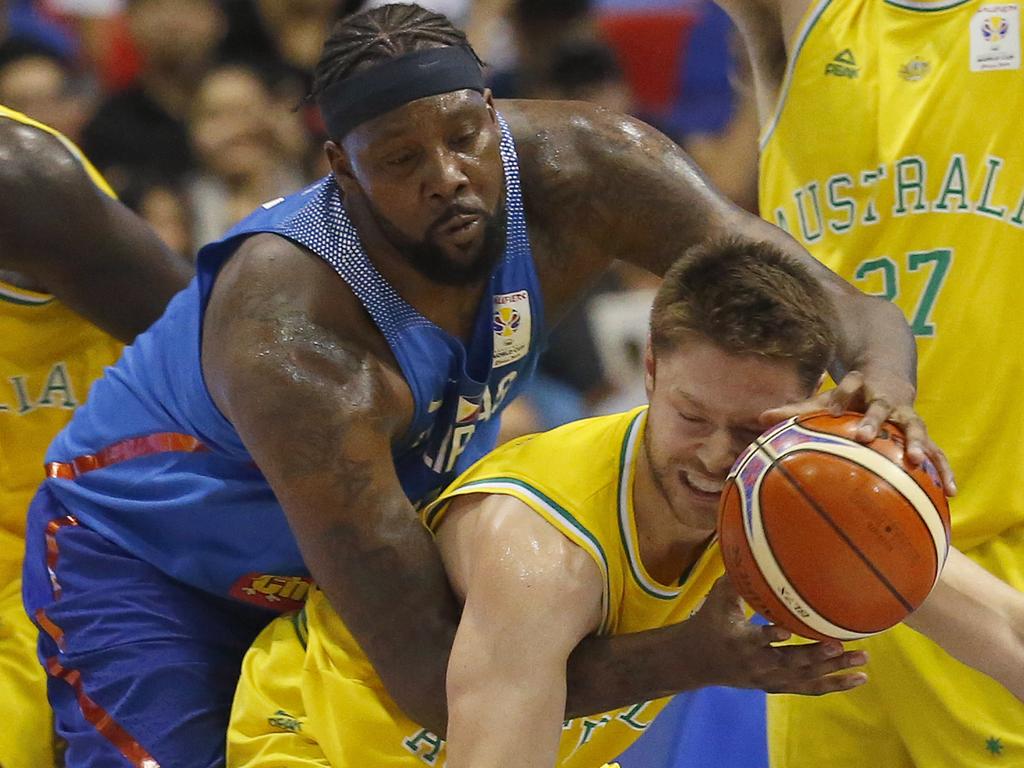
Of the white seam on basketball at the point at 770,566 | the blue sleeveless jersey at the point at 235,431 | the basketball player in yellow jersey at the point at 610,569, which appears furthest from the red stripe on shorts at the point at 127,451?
the white seam on basketball at the point at 770,566

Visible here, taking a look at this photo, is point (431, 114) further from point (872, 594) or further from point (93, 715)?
point (93, 715)

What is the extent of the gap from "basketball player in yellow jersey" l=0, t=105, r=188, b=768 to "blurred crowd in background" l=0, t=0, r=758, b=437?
2.42 metres

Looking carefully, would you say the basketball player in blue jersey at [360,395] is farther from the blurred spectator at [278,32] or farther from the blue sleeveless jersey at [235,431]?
the blurred spectator at [278,32]

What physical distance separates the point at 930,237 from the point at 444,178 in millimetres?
1267

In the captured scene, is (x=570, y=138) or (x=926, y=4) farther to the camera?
(x=926, y=4)

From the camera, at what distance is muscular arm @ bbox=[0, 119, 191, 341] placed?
3.47 metres

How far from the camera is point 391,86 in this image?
2.92 meters

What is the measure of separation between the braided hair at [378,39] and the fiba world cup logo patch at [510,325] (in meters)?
0.48

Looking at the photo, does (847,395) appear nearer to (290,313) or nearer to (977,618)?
(977,618)

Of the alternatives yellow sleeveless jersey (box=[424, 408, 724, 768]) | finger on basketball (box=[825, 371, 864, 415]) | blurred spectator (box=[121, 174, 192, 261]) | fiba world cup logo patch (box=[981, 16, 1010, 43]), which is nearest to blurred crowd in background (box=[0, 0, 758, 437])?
blurred spectator (box=[121, 174, 192, 261])

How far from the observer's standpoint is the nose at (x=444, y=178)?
287 cm

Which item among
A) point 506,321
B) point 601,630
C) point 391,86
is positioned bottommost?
point 601,630

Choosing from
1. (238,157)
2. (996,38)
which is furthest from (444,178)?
(238,157)

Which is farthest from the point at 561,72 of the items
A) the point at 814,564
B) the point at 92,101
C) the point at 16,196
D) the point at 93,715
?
the point at 814,564
